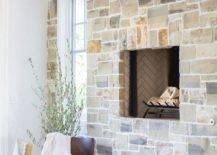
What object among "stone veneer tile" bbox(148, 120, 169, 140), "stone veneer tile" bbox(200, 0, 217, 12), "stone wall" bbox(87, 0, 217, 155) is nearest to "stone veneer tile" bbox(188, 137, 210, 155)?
"stone wall" bbox(87, 0, 217, 155)

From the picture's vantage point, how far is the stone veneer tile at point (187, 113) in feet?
11.4

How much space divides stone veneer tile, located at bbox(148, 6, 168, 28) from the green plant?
1.33 m

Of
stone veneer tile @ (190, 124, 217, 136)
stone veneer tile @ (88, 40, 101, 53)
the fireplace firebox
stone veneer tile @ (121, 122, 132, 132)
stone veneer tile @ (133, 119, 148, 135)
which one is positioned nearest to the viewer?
stone veneer tile @ (190, 124, 217, 136)

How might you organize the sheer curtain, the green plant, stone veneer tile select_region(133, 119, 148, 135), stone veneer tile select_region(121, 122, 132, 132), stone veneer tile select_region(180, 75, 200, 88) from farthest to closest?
the sheer curtain
the green plant
stone veneer tile select_region(121, 122, 132, 132)
stone veneer tile select_region(133, 119, 148, 135)
stone veneer tile select_region(180, 75, 200, 88)

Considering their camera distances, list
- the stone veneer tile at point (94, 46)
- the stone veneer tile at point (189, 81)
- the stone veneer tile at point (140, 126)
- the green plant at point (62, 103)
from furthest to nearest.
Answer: the green plant at point (62, 103) < the stone veneer tile at point (94, 46) < the stone veneer tile at point (140, 126) < the stone veneer tile at point (189, 81)

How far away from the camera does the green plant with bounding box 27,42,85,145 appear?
457 cm

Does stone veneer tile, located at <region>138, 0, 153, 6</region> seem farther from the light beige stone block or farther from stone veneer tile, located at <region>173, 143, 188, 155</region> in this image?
stone veneer tile, located at <region>173, 143, 188, 155</region>

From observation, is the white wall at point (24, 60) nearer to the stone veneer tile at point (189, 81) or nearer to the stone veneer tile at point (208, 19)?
the stone veneer tile at point (189, 81)

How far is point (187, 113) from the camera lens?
3521mm

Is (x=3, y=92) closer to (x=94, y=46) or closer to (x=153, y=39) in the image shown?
(x=94, y=46)

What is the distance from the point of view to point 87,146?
138 inches

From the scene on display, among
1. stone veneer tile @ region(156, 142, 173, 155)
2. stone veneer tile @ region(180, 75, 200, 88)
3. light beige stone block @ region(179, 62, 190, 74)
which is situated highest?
light beige stone block @ region(179, 62, 190, 74)

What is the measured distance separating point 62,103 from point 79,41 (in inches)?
31.5

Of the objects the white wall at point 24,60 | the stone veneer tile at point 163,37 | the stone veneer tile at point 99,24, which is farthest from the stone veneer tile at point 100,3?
the white wall at point 24,60
